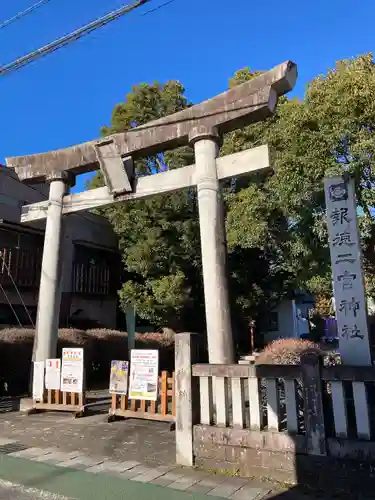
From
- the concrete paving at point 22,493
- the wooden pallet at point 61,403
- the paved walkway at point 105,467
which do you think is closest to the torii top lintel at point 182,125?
the wooden pallet at point 61,403

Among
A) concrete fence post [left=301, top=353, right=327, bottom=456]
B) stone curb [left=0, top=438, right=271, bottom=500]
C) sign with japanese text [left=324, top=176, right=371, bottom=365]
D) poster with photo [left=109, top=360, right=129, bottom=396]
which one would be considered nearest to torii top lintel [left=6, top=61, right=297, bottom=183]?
sign with japanese text [left=324, top=176, right=371, bottom=365]

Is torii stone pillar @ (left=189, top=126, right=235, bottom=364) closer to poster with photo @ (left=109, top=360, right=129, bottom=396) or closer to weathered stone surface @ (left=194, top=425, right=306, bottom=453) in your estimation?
poster with photo @ (left=109, top=360, right=129, bottom=396)

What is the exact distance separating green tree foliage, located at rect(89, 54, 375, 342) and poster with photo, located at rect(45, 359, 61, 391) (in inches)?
275

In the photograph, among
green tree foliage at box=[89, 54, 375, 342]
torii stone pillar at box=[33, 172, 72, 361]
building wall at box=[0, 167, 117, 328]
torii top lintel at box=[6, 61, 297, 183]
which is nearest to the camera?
torii top lintel at box=[6, 61, 297, 183]

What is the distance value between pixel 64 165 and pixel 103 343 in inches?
256

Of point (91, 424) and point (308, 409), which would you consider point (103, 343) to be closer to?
point (91, 424)

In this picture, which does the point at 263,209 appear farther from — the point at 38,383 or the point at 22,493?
the point at 22,493

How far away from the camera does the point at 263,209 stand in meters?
14.4

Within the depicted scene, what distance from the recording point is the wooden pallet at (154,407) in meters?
7.69

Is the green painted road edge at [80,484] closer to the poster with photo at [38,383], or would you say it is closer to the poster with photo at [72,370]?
the poster with photo at [72,370]

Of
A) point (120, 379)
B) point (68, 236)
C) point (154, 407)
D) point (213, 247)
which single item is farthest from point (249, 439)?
point (68, 236)

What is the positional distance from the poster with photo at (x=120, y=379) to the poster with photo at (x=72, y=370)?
37.4 inches

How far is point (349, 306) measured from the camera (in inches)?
204

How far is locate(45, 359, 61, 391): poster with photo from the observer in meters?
9.23
